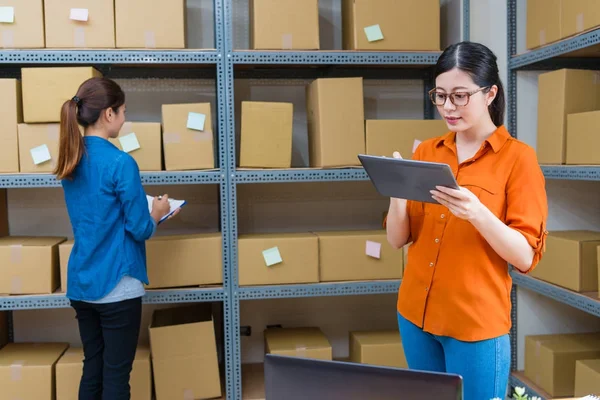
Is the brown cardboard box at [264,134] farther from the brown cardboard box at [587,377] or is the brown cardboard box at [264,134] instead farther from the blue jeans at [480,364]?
the brown cardboard box at [587,377]

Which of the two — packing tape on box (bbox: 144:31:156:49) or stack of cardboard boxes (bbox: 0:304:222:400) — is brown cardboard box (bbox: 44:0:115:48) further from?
stack of cardboard boxes (bbox: 0:304:222:400)

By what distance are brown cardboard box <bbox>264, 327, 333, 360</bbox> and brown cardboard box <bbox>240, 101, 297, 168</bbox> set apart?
842mm

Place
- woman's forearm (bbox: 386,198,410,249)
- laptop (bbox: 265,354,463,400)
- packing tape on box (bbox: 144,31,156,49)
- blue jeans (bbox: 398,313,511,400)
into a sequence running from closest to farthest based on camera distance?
laptop (bbox: 265,354,463,400) → blue jeans (bbox: 398,313,511,400) → woman's forearm (bbox: 386,198,410,249) → packing tape on box (bbox: 144,31,156,49)

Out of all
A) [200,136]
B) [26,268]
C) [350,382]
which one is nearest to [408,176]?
[350,382]

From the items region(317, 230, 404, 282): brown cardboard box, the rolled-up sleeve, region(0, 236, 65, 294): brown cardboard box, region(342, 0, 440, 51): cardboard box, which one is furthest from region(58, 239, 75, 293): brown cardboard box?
the rolled-up sleeve

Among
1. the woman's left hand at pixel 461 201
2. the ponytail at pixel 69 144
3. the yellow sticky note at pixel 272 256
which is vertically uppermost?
the ponytail at pixel 69 144

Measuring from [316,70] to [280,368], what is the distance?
2418 mm

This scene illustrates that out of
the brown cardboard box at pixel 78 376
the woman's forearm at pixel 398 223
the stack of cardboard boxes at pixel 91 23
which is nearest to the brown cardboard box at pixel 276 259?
the brown cardboard box at pixel 78 376

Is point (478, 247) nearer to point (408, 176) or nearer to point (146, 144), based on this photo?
point (408, 176)

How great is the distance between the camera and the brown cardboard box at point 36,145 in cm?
254

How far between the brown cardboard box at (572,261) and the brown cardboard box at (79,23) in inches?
82.0

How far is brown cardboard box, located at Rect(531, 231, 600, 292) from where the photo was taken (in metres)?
2.31

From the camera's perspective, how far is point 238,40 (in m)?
3.12

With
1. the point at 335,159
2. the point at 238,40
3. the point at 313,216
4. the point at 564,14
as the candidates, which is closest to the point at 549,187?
the point at 564,14
